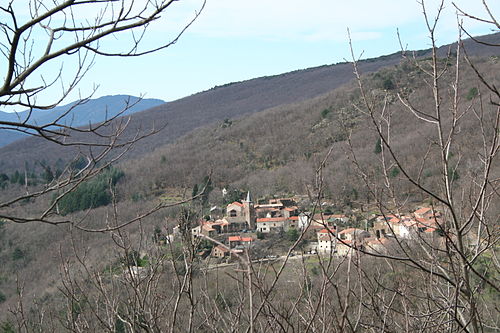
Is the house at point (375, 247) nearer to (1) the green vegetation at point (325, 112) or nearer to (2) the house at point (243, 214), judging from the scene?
(2) the house at point (243, 214)

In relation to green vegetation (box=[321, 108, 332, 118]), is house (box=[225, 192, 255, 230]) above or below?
below

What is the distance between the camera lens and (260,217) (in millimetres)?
28109

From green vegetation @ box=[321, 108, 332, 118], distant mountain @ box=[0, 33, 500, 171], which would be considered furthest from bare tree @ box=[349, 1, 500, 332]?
distant mountain @ box=[0, 33, 500, 171]

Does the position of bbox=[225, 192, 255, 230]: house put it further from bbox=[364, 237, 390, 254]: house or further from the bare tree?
the bare tree

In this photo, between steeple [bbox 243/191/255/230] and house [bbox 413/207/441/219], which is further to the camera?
steeple [bbox 243/191/255/230]

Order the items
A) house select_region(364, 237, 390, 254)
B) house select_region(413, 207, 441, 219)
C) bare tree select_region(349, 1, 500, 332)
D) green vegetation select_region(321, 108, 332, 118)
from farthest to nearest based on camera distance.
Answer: green vegetation select_region(321, 108, 332, 118) < house select_region(364, 237, 390, 254) < house select_region(413, 207, 441, 219) < bare tree select_region(349, 1, 500, 332)

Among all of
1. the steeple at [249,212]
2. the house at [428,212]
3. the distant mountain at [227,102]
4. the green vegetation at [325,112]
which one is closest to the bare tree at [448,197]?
the house at [428,212]

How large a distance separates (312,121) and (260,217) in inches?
919

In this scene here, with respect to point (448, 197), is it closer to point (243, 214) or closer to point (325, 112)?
point (243, 214)

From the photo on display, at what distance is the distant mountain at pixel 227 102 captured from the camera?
205ft

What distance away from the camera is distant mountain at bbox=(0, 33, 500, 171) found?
205ft

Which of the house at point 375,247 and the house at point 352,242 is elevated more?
the house at point 352,242

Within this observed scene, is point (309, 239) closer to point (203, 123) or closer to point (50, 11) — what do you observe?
point (50, 11)

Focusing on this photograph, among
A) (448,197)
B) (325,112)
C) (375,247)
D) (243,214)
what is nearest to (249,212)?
(243,214)
